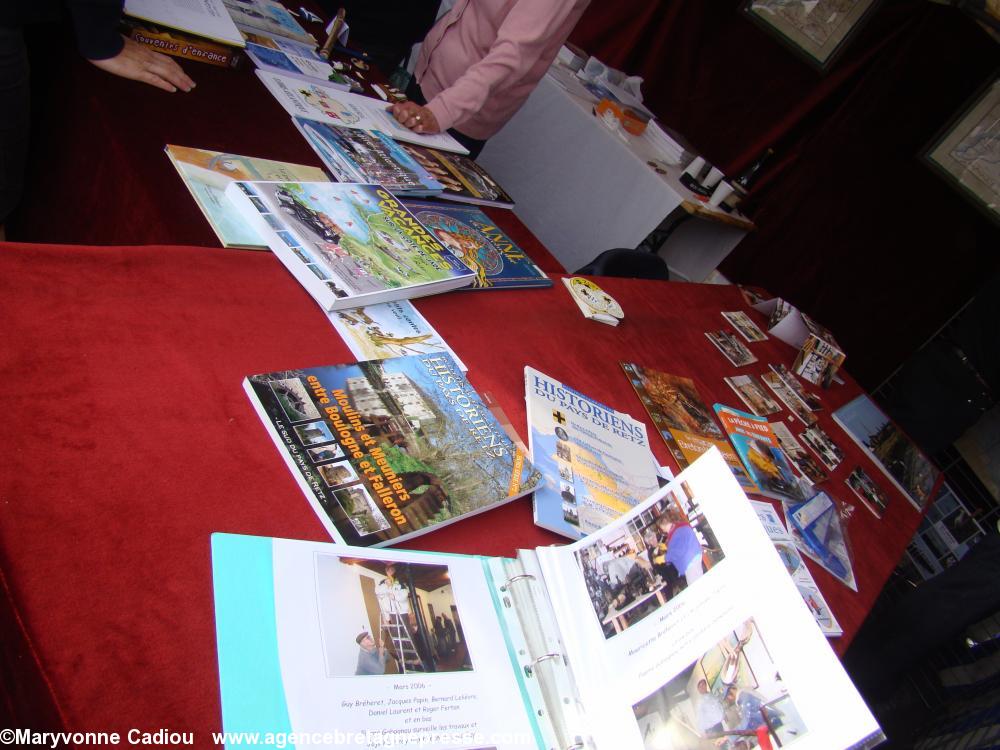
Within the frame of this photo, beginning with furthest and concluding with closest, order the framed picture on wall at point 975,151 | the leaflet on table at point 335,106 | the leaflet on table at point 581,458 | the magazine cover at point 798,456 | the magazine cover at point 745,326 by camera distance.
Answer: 1. the framed picture on wall at point 975,151
2. the magazine cover at point 745,326
3. the magazine cover at point 798,456
4. the leaflet on table at point 335,106
5. the leaflet on table at point 581,458

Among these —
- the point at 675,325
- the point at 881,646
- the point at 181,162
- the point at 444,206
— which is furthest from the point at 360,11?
the point at 881,646

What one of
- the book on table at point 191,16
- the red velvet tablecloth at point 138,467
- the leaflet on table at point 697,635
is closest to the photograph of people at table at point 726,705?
the leaflet on table at point 697,635

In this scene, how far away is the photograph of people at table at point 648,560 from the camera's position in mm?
756

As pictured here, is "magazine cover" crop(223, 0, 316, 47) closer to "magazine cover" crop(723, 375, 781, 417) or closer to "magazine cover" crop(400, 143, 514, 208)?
"magazine cover" crop(400, 143, 514, 208)

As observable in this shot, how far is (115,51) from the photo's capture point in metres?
1.25

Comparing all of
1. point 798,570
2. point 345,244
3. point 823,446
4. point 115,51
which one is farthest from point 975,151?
point 115,51

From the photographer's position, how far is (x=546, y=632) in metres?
0.76

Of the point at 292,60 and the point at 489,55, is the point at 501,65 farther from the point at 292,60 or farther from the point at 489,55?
the point at 292,60

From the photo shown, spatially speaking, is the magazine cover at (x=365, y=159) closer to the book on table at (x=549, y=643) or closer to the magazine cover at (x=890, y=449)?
the book on table at (x=549, y=643)

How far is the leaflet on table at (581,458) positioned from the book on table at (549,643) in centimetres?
13

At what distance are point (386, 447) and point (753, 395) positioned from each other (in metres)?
1.40

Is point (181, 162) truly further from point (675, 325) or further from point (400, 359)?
point (675, 325)

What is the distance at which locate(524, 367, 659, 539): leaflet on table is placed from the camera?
38.3 inches

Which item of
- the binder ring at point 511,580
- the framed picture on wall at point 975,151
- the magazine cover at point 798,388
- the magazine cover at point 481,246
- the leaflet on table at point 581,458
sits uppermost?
the framed picture on wall at point 975,151
